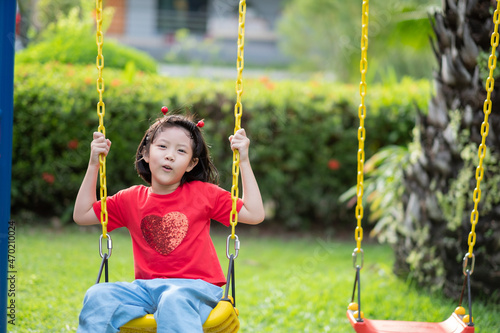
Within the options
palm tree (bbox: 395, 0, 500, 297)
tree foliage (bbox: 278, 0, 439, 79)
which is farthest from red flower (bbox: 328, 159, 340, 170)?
tree foliage (bbox: 278, 0, 439, 79)

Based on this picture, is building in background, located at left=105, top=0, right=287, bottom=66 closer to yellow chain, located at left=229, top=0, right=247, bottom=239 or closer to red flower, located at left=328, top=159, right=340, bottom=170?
red flower, located at left=328, top=159, right=340, bottom=170

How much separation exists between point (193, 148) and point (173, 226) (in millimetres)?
411

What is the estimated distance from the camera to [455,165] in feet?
13.7

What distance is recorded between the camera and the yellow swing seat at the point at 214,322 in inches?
98.9

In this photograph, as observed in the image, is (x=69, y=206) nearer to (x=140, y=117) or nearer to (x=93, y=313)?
(x=140, y=117)

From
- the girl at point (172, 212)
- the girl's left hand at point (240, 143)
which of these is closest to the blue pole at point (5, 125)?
the girl at point (172, 212)

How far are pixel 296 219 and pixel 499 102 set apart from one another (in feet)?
11.4

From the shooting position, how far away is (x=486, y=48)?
392 cm

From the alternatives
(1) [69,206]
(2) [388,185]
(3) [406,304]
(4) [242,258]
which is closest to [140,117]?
(1) [69,206]

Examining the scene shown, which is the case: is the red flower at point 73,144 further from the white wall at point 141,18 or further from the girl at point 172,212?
the white wall at point 141,18

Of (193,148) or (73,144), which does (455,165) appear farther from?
(73,144)

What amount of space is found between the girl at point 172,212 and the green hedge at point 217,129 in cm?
348

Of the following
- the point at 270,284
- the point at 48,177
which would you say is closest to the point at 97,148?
the point at 270,284

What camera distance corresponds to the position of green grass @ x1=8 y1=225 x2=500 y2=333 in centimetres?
393
